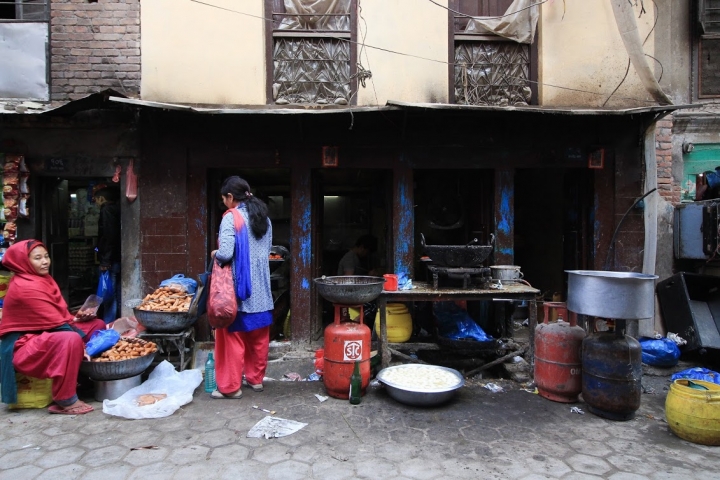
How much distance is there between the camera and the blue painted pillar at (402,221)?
22.5 feet

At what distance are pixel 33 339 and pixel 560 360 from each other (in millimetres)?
5487

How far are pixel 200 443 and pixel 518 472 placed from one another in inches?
107

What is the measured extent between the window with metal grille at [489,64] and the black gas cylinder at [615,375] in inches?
159

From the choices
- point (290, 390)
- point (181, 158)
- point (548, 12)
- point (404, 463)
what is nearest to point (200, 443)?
point (290, 390)

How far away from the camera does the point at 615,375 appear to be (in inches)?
174

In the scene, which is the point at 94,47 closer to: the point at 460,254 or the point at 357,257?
the point at 357,257

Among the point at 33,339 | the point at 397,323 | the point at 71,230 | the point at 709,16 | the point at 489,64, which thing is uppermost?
the point at 709,16

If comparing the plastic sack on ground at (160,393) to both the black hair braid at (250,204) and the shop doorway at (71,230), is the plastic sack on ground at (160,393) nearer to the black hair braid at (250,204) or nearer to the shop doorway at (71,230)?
the black hair braid at (250,204)

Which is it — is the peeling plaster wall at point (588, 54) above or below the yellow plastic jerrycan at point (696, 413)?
above

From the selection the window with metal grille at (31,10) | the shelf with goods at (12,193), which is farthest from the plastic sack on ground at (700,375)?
the window with metal grille at (31,10)

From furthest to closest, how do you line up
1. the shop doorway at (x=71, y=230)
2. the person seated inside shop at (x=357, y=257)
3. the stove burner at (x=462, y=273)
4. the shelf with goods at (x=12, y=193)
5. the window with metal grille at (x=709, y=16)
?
the person seated inside shop at (x=357, y=257), the window with metal grille at (x=709, y=16), the shop doorway at (x=71, y=230), the shelf with goods at (x=12, y=193), the stove burner at (x=462, y=273)

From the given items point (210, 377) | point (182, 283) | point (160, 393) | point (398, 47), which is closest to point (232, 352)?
point (210, 377)

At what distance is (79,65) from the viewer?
6594 mm

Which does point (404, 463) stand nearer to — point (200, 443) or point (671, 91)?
point (200, 443)
